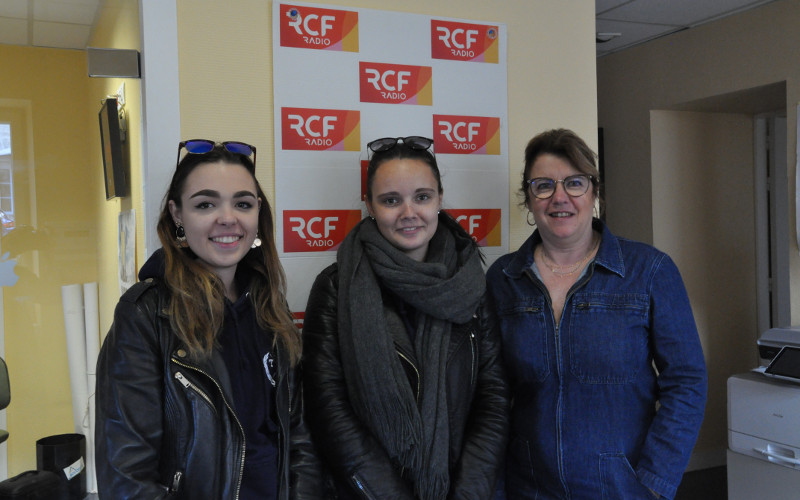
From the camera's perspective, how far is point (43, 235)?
2.04 metres

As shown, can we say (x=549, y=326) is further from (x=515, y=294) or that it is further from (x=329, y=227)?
(x=329, y=227)

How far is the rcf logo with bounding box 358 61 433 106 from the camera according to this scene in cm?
208

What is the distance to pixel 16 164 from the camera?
2.02m

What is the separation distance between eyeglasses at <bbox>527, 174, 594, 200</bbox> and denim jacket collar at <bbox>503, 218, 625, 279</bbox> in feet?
0.46

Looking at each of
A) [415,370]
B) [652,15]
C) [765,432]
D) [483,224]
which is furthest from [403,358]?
[652,15]

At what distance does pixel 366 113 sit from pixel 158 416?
1178mm

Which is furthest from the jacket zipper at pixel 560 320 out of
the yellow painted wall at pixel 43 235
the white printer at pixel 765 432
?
the white printer at pixel 765 432

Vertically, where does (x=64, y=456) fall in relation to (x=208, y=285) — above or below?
below

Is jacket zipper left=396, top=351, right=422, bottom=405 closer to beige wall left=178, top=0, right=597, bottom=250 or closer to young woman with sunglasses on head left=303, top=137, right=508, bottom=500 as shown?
young woman with sunglasses on head left=303, top=137, right=508, bottom=500

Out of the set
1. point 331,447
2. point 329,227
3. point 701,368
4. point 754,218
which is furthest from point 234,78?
point 754,218

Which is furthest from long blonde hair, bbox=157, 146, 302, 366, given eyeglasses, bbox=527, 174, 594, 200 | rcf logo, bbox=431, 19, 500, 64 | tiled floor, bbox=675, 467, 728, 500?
tiled floor, bbox=675, 467, 728, 500

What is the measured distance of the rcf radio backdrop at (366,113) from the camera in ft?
6.58

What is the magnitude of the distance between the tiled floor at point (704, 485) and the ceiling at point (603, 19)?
2.79 metres

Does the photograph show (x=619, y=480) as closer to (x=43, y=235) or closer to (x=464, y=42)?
(x=464, y=42)
